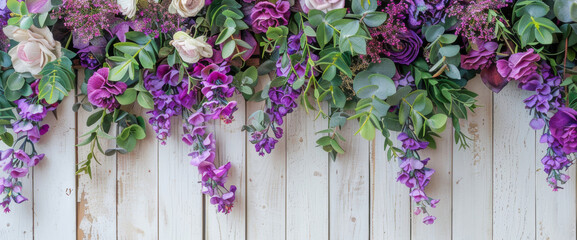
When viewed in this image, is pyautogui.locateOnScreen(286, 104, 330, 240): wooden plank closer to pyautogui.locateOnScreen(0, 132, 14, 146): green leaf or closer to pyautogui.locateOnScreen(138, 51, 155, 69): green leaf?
pyautogui.locateOnScreen(138, 51, 155, 69): green leaf

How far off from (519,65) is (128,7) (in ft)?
2.89

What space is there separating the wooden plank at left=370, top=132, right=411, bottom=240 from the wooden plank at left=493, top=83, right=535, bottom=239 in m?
0.22

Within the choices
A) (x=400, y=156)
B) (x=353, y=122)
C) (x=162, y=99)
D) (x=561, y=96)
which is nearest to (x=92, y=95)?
(x=162, y=99)

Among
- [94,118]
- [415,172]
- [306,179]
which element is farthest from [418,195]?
[94,118]

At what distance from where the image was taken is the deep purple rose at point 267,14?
100cm

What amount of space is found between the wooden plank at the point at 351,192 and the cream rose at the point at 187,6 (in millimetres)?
480

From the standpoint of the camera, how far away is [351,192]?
3.68ft

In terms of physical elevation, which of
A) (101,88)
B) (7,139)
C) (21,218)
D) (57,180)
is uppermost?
(101,88)

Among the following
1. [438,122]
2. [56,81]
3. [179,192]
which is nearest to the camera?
[438,122]

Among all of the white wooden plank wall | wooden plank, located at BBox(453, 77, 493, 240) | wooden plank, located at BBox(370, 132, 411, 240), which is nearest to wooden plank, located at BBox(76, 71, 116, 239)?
the white wooden plank wall

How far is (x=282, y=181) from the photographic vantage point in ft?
3.72

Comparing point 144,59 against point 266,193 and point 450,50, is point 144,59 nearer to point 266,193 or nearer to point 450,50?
point 266,193

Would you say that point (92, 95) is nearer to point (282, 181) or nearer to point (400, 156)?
point (282, 181)

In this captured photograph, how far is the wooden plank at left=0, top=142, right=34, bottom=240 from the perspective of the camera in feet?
3.84
